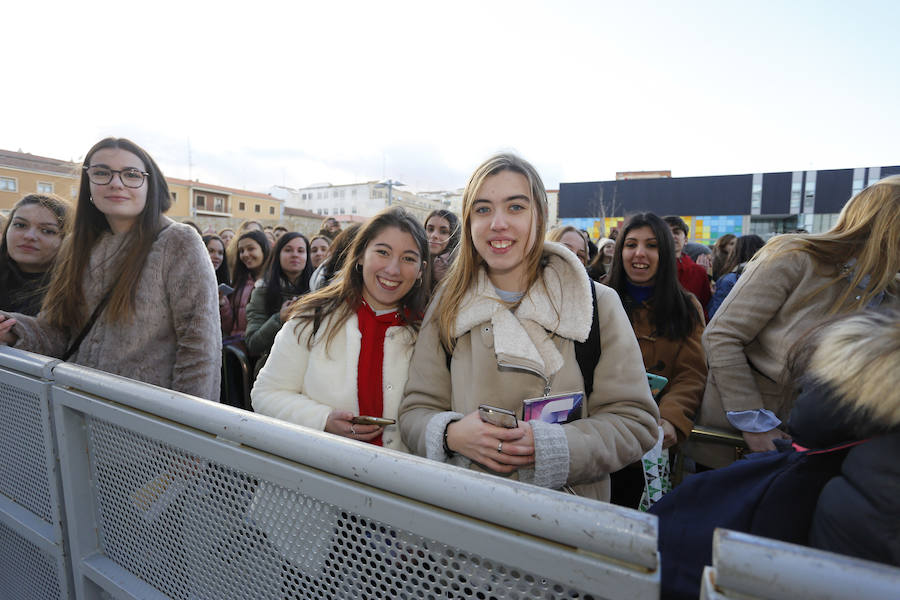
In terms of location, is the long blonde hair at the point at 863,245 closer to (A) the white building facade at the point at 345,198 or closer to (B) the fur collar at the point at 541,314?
(B) the fur collar at the point at 541,314

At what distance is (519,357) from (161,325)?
1.82m

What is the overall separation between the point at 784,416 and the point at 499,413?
1.64 metres

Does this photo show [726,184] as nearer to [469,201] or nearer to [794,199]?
[794,199]

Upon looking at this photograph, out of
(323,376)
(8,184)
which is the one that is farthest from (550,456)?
(8,184)

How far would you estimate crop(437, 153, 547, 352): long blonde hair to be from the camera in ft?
6.05

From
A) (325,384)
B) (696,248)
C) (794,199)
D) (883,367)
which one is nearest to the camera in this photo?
(883,367)

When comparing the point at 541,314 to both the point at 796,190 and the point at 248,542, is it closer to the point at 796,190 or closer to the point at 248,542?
the point at 248,542

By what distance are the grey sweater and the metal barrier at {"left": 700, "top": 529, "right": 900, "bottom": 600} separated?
2.31 metres

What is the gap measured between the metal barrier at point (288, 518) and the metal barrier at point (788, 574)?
3.9 inches

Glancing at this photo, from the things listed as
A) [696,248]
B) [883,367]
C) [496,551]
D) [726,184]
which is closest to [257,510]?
[496,551]

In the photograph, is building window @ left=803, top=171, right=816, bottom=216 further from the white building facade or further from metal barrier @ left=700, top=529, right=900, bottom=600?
the white building facade

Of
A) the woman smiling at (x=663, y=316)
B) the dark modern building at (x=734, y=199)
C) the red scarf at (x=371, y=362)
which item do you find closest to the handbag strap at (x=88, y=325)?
the red scarf at (x=371, y=362)

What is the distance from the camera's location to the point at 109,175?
228 cm

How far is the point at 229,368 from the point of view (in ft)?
14.5
